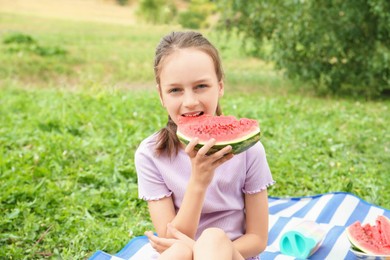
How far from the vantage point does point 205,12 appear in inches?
1022

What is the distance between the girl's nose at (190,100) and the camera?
2514 mm

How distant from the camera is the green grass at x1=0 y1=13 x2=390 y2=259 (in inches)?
153

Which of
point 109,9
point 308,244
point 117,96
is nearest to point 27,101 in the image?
point 117,96

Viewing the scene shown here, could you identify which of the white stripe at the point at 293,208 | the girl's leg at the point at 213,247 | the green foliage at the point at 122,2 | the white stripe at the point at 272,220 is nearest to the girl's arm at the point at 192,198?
the girl's leg at the point at 213,247

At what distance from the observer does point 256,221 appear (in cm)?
270

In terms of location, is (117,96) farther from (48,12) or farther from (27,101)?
(48,12)

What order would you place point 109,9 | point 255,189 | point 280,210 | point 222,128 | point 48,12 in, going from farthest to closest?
point 109,9 → point 48,12 → point 280,210 → point 255,189 → point 222,128

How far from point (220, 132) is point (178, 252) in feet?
1.80

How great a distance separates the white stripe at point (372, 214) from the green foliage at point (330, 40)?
168 inches

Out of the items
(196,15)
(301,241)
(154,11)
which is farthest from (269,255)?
(154,11)

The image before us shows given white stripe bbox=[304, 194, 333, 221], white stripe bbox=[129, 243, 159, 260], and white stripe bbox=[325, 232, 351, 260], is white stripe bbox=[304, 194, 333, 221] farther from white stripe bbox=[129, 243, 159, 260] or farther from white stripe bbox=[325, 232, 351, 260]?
white stripe bbox=[129, 243, 159, 260]

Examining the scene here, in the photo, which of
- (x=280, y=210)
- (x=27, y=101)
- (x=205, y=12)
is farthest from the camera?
(x=205, y=12)

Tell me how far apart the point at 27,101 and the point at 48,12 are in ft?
60.1

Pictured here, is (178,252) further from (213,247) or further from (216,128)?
(216,128)
